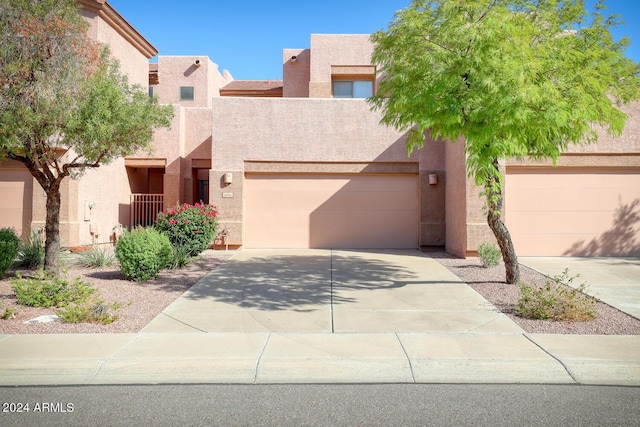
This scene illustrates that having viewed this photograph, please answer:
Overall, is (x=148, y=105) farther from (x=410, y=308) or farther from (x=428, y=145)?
(x=428, y=145)

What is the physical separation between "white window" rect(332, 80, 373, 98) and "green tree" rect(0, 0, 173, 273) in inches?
546

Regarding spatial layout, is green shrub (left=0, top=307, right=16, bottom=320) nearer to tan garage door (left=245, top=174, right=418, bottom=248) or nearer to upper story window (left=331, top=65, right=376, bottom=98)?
tan garage door (left=245, top=174, right=418, bottom=248)

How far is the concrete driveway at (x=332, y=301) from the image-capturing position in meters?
7.25

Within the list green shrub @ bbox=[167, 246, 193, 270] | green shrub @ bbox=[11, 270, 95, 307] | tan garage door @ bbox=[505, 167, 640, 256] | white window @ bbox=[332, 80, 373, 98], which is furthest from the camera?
white window @ bbox=[332, 80, 373, 98]

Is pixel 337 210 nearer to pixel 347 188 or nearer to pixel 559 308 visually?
pixel 347 188

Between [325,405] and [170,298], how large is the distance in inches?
211

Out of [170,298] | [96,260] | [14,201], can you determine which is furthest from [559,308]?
[14,201]

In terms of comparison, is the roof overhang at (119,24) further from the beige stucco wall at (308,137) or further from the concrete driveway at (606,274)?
the concrete driveway at (606,274)

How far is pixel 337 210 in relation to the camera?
1673cm

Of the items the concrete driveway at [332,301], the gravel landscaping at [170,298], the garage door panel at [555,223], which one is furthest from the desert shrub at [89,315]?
the garage door panel at [555,223]

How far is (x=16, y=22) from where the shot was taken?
27.7 ft

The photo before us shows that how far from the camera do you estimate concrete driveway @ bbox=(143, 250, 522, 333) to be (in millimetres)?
7254

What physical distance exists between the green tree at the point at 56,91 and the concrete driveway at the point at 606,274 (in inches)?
368

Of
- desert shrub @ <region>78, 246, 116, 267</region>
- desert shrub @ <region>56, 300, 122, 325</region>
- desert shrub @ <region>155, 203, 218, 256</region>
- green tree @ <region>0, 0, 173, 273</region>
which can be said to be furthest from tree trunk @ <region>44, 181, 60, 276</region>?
desert shrub @ <region>155, 203, 218, 256</region>
